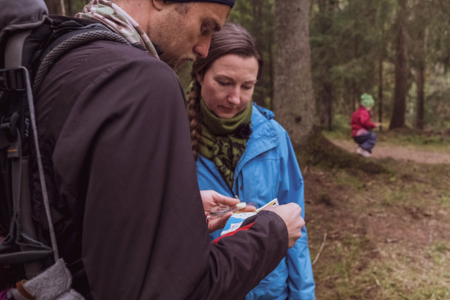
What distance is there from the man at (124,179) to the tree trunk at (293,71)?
5955 millimetres

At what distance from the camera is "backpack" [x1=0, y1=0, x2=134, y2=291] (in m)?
0.85

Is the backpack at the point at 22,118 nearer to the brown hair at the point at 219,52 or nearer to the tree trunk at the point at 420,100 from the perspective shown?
the brown hair at the point at 219,52

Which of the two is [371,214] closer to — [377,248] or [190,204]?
[377,248]

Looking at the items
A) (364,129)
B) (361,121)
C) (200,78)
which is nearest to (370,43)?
(361,121)

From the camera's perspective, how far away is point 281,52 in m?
6.75

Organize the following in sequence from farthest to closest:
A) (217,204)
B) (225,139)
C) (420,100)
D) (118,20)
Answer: (420,100)
(225,139)
(217,204)
(118,20)

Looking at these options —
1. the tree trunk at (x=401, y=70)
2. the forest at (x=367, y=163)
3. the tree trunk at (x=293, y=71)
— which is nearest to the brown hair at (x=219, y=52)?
the forest at (x=367, y=163)

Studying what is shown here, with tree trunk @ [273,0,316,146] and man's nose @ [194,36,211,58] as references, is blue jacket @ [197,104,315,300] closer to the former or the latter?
man's nose @ [194,36,211,58]

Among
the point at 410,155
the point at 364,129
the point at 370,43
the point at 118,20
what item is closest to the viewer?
the point at 118,20

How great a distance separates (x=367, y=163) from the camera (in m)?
6.97

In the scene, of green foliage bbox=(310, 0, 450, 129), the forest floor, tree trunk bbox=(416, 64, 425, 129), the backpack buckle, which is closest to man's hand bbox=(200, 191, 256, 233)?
the backpack buckle

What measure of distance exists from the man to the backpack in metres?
0.03

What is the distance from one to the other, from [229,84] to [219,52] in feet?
0.67

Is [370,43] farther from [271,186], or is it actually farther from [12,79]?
[12,79]
